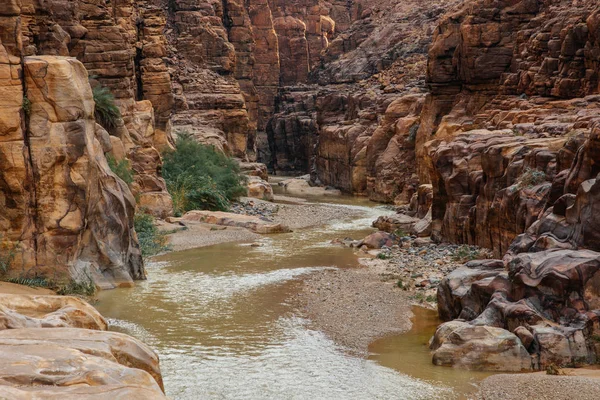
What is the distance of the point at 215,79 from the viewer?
2212 inches

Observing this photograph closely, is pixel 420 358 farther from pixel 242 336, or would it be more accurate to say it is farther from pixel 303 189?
pixel 303 189

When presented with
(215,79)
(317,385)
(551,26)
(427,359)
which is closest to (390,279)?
(427,359)

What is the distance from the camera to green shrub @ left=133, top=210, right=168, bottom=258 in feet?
80.3

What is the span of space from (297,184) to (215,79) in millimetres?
10564

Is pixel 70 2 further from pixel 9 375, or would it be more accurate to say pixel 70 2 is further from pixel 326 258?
pixel 9 375

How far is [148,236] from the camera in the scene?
84.9 ft

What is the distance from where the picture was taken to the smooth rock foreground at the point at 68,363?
629cm

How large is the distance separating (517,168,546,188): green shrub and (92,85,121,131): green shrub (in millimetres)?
15353

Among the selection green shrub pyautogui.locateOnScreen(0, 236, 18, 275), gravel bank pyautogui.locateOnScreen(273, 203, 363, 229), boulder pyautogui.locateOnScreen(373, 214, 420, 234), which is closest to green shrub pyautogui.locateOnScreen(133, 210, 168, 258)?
gravel bank pyautogui.locateOnScreen(273, 203, 363, 229)

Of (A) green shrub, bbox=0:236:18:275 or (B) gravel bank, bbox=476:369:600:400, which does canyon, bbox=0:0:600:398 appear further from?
(B) gravel bank, bbox=476:369:600:400

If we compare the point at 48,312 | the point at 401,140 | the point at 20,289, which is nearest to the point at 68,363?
the point at 48,312

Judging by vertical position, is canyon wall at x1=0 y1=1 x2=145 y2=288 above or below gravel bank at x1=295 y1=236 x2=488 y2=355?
above

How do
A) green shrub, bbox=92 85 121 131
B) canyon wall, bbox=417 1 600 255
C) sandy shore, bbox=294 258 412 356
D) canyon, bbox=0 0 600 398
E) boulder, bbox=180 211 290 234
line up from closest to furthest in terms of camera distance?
canyon, bbox=0 0 600 398 → sandy shore, bbox=294 258 412 356 → canyon wall, bbox=417 1 600 255 → green shrub, bbox=92 85 121 131 → boulder, bbox=180 211 290 234

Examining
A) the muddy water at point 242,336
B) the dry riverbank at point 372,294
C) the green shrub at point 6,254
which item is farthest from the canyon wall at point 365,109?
the green shrub at point 6,254
